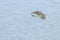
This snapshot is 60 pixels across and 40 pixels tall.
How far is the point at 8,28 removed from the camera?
1.21 meters

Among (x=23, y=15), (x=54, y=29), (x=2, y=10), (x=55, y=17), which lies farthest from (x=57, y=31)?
(x=2, y=10)

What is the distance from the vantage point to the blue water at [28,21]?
115 centimetres

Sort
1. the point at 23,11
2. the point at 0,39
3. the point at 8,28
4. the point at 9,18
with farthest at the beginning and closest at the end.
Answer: the point at 23,11 → the point at 9,18 → the point at 8,28 → the point at 0,39

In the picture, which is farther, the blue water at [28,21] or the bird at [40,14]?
the bird at [40,14]

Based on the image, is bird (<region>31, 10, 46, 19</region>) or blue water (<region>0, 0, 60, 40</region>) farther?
bird (<region>31, 10, 46, 19</region>)

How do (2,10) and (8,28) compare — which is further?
(2,10)

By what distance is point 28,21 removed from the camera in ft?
4.22

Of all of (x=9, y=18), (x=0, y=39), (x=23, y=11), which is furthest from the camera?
(x=23, y=11)

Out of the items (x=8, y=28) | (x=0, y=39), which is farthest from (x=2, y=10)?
(x=0, y=39)

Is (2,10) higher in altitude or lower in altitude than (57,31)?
higher

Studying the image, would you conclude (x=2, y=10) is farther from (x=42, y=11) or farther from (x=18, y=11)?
(x=42, y=11)

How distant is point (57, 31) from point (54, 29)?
0.03 metres

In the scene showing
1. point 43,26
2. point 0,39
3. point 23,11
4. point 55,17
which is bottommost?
point 0,39

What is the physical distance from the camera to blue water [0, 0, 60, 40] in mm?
1150
